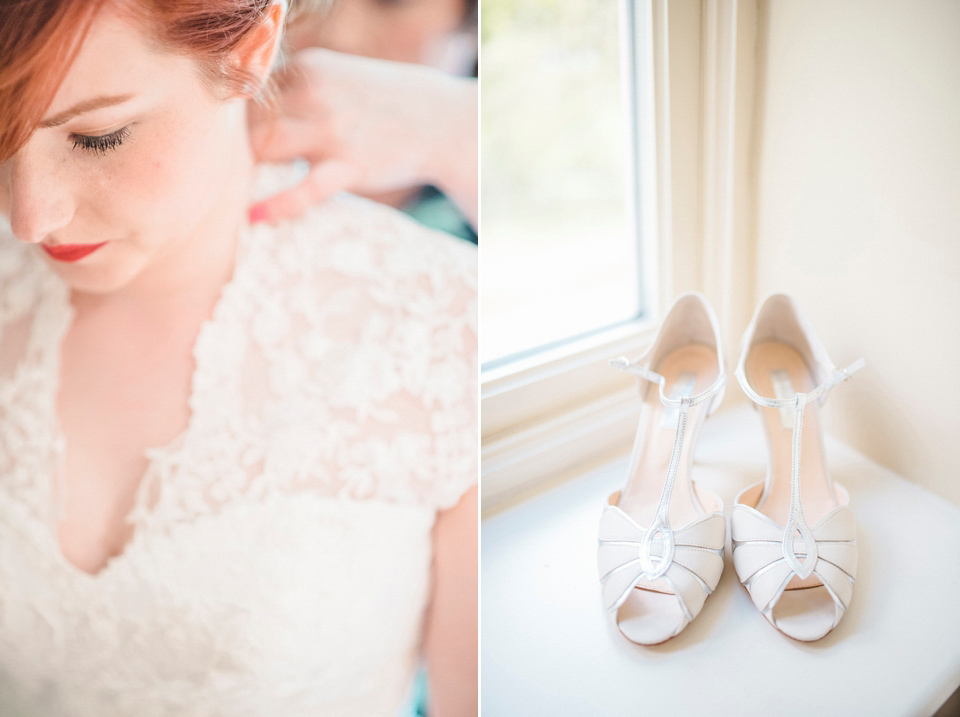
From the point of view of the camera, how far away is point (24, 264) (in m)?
0.49

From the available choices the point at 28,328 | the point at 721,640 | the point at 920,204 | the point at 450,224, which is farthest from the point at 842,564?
the point at 28,328

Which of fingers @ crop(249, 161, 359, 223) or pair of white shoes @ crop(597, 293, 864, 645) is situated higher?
fingers @ crop(249, 161, 359, 223)

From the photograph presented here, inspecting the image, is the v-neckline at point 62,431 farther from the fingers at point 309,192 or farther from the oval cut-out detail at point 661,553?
the oval cut-out detail at point 661,553

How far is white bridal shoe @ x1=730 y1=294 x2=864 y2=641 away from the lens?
718 millimetres

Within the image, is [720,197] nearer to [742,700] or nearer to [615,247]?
[615,247]

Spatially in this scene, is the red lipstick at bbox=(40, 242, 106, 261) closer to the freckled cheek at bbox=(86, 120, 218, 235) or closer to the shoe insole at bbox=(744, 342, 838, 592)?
the freckled cheek at bbox=(86, 120, 218, 235)

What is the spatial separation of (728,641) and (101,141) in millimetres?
809

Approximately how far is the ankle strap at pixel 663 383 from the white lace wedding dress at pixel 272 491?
331mm

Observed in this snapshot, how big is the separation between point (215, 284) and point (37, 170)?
0.15 metres

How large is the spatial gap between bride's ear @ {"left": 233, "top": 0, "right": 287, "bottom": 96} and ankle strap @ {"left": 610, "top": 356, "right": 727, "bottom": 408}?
555 millimetres

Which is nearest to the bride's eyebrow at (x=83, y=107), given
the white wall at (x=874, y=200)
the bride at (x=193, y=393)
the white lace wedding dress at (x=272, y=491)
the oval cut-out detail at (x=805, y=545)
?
the bride at (x=193, y=393)

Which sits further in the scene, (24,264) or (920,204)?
(920,204)

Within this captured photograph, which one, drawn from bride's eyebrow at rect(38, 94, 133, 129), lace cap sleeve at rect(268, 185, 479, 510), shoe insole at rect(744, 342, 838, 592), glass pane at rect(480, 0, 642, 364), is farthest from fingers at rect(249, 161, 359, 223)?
shoe insole at rect(744, 342, 838, 592)

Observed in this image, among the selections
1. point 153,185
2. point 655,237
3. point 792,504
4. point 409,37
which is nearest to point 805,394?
point 792,504
